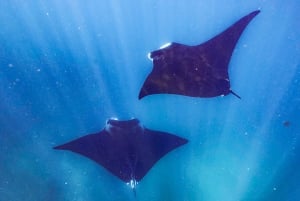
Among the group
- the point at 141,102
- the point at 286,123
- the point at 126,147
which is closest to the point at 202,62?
the point at 126,147

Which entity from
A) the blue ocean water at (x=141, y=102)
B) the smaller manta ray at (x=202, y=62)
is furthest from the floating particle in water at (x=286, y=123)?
the smaller manta ray at (x=202, y=62)

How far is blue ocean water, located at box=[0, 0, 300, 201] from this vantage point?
9344mm

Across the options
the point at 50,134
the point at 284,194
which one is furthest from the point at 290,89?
the point at 50,134

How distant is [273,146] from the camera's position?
10539 mm

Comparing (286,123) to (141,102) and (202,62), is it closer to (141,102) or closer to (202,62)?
(141,102)

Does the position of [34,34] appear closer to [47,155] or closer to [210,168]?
[47,155]

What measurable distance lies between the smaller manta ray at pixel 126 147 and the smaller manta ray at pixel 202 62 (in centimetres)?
104

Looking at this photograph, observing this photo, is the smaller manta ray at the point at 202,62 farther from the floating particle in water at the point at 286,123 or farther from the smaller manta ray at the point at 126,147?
the floating particle in water at the point at 286,123

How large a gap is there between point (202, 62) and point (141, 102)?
19.4 feet

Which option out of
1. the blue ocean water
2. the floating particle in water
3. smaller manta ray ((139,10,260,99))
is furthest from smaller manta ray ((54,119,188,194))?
the floating particle in water

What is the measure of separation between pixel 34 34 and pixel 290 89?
29.7 ft

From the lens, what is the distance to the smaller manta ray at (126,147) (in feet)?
16.6

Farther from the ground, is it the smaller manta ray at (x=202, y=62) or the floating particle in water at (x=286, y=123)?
the smaller manta ray at (x=202, y=62)

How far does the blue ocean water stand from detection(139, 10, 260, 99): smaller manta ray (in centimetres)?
494
